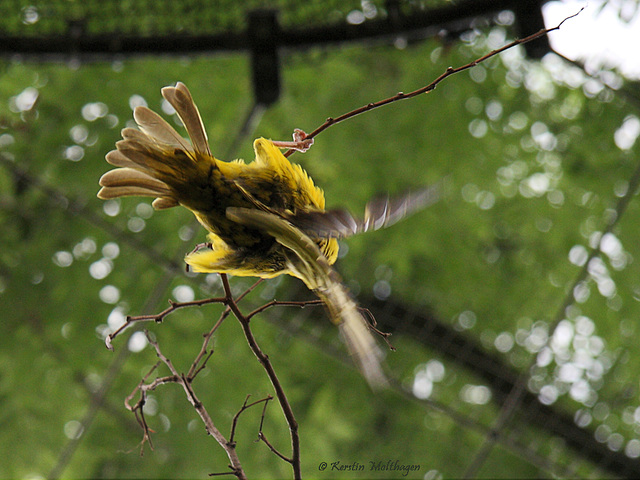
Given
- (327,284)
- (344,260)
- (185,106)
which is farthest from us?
(344,260)

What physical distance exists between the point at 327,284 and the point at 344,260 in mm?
2489

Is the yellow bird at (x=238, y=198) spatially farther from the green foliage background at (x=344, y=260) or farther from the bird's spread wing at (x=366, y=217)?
the green foliage background at (x=344, y=260)

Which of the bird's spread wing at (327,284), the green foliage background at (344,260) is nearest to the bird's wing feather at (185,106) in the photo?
the bird's spread wing at (327,284)

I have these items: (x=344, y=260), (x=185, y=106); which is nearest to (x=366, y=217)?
(x=185, y=106)

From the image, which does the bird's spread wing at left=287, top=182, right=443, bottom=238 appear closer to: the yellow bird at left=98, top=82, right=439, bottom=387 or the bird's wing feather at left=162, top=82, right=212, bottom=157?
the yellow bird at left=98, top=82, right=439, bottom=387

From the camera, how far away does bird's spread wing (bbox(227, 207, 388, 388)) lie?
54cm

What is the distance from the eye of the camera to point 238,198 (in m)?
0.91

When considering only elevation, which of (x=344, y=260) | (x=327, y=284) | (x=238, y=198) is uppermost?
(x=238, y=198)

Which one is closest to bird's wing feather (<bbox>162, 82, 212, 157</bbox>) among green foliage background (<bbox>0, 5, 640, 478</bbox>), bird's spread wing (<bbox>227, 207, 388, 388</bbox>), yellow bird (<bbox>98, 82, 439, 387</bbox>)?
yellow bird (<bbox>98, 82, 439, 387</bbox>)

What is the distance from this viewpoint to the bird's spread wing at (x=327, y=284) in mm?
538

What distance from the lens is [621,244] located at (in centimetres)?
303

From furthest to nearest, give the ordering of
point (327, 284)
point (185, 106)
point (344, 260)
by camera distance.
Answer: point (344, 260) → point (185, 106) → point (327, 284)

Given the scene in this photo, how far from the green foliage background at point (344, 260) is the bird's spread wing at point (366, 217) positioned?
1.78 meters

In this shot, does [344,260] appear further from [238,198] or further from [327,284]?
[327,284]
